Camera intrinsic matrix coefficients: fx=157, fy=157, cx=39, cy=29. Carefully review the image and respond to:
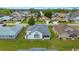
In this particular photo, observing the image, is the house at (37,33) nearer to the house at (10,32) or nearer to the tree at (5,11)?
the house at (10,32)

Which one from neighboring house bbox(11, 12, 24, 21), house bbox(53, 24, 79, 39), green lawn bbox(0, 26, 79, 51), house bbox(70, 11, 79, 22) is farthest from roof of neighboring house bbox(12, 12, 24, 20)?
house bbox(70, 11, 79, 22)

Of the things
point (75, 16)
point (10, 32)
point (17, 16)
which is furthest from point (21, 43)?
point (75, 16)

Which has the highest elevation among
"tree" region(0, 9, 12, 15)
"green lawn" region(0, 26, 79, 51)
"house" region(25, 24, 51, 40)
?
"tree" region(0, 9, 12, 15)

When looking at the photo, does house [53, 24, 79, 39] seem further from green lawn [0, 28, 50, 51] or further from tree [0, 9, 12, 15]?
tree [0, 9, 12, 15]

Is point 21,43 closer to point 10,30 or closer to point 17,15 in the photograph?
point 10,30
